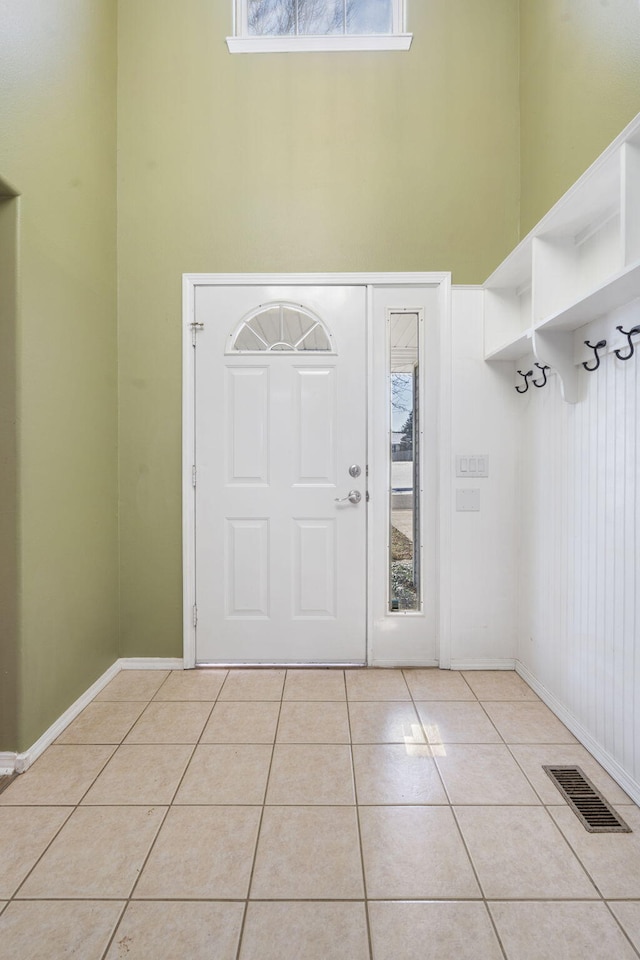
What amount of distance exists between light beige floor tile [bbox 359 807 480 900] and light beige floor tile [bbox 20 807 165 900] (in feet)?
2.13

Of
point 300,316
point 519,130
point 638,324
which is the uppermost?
point 519,130

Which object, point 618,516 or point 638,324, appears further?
point 618,516

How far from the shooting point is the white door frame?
111 inches

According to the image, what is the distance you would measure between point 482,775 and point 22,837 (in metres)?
1.50

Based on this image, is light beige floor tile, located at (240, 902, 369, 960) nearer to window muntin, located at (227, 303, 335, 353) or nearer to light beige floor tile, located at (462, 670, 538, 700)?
light beige floor tile, located at (462, 670, 538, 700)

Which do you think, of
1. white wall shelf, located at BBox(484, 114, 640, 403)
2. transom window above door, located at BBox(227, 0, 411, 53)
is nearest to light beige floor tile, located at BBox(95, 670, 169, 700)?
white wall shelf, located at BBox(484, 114, 640, 403)

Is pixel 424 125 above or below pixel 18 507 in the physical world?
above

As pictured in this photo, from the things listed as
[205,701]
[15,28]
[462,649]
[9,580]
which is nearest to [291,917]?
[205,701]

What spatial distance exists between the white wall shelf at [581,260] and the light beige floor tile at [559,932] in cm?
166

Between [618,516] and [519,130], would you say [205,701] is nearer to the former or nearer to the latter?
[618,516]

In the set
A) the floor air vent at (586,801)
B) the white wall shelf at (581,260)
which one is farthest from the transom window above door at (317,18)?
the floor air vent at (586,801)

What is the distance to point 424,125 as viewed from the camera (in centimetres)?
280

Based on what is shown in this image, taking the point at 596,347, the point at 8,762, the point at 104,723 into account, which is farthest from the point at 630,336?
the point at 8,762

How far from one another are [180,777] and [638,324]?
2200 mm
